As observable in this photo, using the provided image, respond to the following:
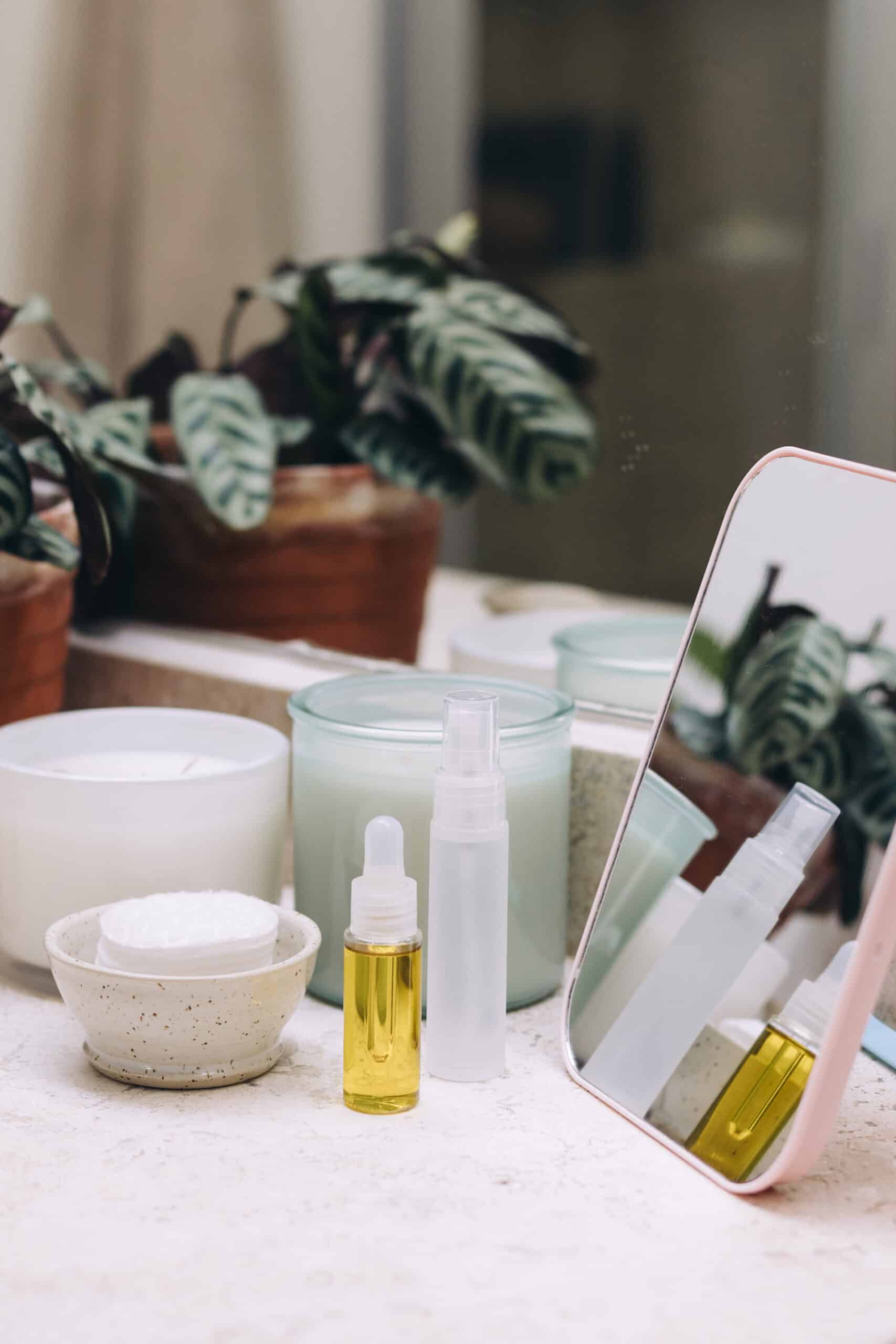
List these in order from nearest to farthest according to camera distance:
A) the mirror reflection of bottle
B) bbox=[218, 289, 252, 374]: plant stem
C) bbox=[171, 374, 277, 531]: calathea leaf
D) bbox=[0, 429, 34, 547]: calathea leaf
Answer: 1. the mirror reflection of bottle
2. bbox=[0, 429, 34, 547]: calathea leaf
3. bbox=[171, 374, 277, 531]: calathea leaf
4. bbox=[218, 289, 252, 374]: plant stem

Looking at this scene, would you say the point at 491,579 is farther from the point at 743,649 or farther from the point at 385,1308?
the point at 385,1308

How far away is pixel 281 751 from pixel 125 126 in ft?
2.08

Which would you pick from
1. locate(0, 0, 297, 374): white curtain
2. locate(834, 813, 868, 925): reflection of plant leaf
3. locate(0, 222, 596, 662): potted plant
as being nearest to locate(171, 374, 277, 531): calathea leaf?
locate(0, 222, 596, 662): potted plant

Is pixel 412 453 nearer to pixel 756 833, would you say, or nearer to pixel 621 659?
pixel 621 659

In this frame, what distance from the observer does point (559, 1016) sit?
574 mm

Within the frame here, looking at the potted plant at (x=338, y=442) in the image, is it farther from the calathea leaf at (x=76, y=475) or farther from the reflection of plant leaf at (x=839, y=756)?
the reflection of plant leaf at (x=839, y=756)

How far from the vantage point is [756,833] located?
52 cm

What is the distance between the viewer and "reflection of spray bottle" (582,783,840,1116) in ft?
1.63

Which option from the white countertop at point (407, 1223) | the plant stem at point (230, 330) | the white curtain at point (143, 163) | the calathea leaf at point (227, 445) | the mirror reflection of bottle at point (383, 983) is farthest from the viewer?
the white curtain at point (143, 163)

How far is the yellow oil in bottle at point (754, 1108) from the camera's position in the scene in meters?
0.46

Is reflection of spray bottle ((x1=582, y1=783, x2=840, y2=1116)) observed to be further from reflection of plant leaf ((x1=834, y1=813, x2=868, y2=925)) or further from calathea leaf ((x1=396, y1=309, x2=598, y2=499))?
calathea leaf ((x1=396, y1=309, x2=598, y2=499))

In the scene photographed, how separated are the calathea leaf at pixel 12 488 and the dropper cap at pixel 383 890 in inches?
9.8

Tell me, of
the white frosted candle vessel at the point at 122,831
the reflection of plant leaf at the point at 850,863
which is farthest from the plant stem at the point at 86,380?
the reflection of plant leaf at the point at 850,863

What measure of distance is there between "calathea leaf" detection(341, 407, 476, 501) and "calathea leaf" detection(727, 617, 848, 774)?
30 cm
